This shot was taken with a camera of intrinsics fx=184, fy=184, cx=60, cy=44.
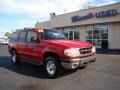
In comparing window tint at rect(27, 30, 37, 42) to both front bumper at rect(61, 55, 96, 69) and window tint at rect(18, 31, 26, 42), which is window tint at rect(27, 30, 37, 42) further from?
front bumper at rect(61, 55, 96, 69)

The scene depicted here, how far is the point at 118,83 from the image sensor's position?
6.43 meters

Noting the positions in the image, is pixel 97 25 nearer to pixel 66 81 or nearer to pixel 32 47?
pixel 32 47

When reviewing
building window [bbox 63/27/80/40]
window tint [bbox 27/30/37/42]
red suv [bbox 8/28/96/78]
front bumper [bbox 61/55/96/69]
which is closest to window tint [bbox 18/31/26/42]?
red suv [bbox 8/28/96/78]

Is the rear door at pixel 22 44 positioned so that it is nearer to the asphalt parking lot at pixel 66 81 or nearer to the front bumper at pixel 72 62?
the asphalt parking lot at pixel 66 81

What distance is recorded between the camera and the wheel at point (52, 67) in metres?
7.35

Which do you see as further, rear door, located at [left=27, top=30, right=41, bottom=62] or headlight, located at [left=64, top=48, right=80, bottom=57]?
rear door, located at [left=27, top=30, right=41, bottom=62]

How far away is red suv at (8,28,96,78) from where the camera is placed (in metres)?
6.96

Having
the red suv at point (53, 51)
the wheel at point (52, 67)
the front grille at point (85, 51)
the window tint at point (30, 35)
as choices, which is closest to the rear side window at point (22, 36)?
the red suv at point (53, 51)

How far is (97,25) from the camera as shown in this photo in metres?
23.2

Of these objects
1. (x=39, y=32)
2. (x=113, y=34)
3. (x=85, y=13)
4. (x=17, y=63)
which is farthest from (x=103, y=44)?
(x=39, y=32)

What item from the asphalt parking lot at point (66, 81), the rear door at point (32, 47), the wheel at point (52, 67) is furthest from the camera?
the rear door at point (32, 47)

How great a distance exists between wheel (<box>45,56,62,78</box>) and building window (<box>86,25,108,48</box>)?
15476 mm

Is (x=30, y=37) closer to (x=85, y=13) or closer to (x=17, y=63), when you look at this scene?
(x=17, y=63)

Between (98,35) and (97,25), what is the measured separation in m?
1.28
